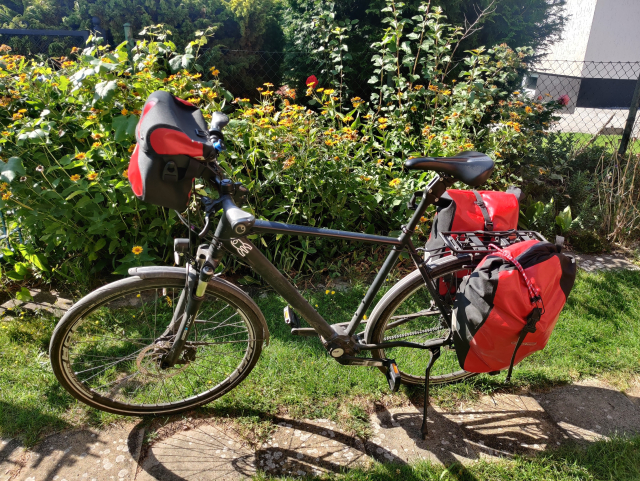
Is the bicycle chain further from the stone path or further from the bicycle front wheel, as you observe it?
the bicycle front wheel

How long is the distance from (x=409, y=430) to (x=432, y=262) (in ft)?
2.97

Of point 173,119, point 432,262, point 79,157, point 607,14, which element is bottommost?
point 432,262

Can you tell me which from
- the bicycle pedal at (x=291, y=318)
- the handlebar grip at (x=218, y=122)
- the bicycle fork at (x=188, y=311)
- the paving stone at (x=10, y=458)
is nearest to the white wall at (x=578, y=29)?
the bicycle pedal at (x=291, y=318)

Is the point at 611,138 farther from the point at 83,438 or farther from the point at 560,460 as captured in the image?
the point at 83,438

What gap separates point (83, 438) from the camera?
2.24 metres

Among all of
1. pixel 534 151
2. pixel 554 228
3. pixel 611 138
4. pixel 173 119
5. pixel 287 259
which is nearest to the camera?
pixel 173 119

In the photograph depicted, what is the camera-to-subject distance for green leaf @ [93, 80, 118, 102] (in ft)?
8.73

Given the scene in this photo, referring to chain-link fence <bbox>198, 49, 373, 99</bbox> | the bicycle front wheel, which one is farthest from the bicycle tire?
chain-link fence <bbox>198, 49, 373, 99</bbox>

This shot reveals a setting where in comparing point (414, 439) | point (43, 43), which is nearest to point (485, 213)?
point (414, 439)

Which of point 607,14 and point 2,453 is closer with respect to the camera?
point 2,453

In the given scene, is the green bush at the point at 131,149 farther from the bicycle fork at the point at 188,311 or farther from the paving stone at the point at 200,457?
the paving stone at the point at 200,457

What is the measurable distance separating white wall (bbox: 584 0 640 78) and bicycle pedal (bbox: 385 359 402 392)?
38.8 ft

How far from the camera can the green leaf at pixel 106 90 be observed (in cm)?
266

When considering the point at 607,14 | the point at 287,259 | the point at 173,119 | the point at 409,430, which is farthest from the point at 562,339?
the point at 607,14
